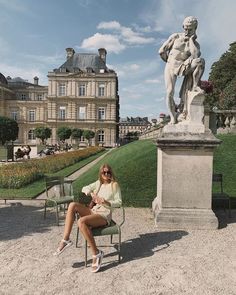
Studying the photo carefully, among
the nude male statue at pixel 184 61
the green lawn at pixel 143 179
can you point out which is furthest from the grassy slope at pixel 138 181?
the nude male statue at pixel 184 61

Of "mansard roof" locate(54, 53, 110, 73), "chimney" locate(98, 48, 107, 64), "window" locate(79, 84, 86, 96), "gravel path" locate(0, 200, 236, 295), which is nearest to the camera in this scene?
"gravel path" locate(0, 200, 236, 295)

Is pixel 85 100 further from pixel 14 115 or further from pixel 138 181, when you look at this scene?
pixel 138 181

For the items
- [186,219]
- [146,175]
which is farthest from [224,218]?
[146,175]

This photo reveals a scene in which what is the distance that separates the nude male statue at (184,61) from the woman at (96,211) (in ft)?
6.89

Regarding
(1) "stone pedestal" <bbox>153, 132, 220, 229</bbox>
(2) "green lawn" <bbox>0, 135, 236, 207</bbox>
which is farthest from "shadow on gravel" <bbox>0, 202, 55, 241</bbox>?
(1) "stone pedestal" <bbox>153, 132, 220, 229</bbox>

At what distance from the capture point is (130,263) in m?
4.28

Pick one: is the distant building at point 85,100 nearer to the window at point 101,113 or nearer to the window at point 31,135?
the window at point 101,113

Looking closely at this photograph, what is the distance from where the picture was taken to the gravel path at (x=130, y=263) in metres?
3.63

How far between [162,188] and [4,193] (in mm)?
5629

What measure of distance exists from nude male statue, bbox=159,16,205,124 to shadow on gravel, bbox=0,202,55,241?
317 cm

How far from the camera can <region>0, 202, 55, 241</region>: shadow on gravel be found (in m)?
5.70

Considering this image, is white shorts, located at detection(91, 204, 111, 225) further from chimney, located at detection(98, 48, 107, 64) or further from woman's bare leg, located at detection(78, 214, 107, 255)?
chimney, located at detection(98, 48, 107, 64)

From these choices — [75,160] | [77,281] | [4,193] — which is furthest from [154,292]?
[75,160]

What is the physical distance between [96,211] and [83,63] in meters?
66.4
